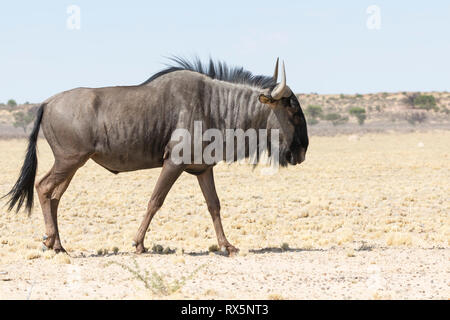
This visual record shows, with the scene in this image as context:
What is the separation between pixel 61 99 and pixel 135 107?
109 cm

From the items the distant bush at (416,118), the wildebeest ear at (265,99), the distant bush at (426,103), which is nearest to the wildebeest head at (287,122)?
the wildebeest ear at (265,99)

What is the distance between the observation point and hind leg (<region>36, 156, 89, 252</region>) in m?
8.66

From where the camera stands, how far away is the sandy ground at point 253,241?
264 inches

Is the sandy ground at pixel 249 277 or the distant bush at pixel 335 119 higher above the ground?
the sandy ground at pixel 249 277

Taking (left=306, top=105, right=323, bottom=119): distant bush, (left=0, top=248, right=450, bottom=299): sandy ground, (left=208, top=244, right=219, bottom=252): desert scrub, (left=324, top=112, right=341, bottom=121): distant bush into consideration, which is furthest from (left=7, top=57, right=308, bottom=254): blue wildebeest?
(left=306, top=105, right=323, bottom=119): distant bush

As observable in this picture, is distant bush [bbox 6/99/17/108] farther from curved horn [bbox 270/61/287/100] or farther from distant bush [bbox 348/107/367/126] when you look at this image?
curved horn [bbox 270/61/287/100]

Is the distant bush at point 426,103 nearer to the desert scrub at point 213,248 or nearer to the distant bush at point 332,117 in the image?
the distant bush at point 332,117

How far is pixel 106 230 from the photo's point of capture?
12.5 m

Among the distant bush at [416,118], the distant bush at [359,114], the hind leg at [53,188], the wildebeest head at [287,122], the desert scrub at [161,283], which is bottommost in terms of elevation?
the distant bush at [416,118]

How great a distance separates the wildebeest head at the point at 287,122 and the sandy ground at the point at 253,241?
149cm

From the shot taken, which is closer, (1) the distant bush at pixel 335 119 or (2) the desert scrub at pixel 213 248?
(2) the desert scrub at pixel 213 248

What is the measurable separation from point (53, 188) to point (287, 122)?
11.7ft

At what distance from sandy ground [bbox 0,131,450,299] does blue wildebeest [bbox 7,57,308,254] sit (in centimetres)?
102
